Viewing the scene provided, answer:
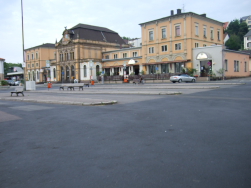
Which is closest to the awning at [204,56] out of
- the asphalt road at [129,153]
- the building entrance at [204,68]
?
the building entrance at [204,68]

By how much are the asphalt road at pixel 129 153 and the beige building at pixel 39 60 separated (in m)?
84.2

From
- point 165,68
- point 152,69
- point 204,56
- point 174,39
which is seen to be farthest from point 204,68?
point 152,69

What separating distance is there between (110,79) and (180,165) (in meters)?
55.3

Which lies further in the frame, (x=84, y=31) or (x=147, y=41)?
(x=84, y=31)

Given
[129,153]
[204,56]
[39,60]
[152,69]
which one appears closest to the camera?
[129,153]

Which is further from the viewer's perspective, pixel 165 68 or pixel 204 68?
pixel 165 68

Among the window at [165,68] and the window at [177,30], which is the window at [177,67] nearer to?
the window at [165,68]

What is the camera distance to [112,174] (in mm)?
3885

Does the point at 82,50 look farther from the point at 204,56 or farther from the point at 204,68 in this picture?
the point at 204,56

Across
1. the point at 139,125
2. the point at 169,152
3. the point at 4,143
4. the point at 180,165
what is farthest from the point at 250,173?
the point at 4,143

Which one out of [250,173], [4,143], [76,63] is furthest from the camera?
[76,63]

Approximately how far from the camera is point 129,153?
4.84m

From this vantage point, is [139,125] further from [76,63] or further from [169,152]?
[76,63]

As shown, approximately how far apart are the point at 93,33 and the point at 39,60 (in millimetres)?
26896
